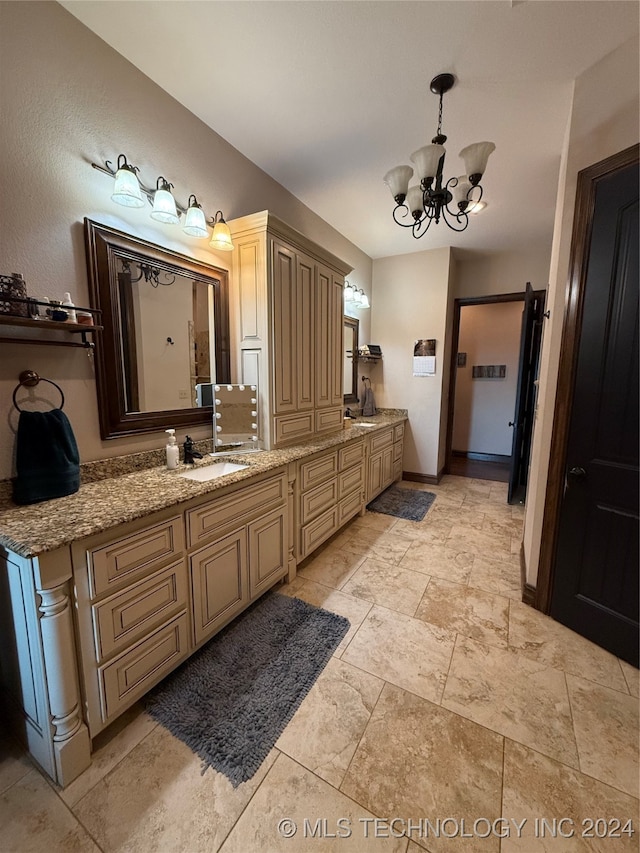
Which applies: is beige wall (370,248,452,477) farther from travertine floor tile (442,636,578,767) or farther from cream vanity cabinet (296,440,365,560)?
travertine floor tile (442,636,578,767)

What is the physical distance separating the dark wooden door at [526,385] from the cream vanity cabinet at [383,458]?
125cm

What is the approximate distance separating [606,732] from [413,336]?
12.3 ft

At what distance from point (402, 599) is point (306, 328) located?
1989 mm

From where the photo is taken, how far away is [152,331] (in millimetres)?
1873

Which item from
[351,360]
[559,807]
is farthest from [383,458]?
[559,807]

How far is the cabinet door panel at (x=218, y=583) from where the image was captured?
5.11 feet

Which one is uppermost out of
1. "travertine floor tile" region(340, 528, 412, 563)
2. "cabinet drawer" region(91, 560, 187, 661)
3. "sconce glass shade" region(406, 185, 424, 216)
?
"sconce glass shade" region(406, 185, 424, 216)

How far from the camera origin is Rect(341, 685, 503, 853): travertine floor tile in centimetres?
109

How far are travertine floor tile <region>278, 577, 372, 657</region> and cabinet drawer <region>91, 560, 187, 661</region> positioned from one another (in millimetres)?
871

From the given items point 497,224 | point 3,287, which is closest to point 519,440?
point 497,224

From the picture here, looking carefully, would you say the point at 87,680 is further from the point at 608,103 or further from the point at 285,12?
the point at 608,103

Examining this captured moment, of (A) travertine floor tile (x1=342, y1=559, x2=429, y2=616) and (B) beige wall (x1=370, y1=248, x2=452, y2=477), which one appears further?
(B) beige wall (x1=370, y1=248, x2=452, y2=477)

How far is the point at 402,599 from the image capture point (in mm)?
2115

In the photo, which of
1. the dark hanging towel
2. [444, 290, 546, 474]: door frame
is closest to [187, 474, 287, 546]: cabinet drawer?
the dark hanging towel
